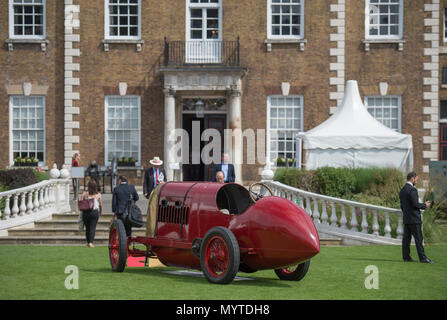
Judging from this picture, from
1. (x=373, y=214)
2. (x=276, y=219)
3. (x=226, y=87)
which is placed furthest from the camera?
(x=226, y=87)

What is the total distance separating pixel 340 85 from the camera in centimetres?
2575

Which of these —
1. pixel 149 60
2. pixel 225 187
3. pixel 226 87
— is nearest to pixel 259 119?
pixel 226 87

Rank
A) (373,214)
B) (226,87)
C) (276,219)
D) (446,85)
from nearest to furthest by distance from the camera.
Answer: (276,219) < (373,214) < (226,87) < (446,85)

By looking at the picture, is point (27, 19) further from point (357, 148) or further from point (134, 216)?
point (134, 216)

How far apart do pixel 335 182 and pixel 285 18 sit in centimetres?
859

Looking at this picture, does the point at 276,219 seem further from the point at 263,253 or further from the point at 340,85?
the point at 340,85

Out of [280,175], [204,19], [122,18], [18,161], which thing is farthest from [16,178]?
[204,19]

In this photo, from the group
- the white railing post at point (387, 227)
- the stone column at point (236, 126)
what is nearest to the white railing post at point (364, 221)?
the white railing post at point (387, 227)

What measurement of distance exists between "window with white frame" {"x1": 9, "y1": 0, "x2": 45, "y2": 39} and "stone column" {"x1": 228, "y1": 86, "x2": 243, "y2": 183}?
7167 mm

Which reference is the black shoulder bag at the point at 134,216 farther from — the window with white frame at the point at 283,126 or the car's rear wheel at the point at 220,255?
the window with white frame at the point at 283,126

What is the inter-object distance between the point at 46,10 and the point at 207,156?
7618 mm

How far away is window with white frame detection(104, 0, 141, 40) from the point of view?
26.1m

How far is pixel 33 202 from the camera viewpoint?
19641 mm

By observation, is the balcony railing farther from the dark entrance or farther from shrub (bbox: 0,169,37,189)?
shrub (bbox: 0,169,37,189)
